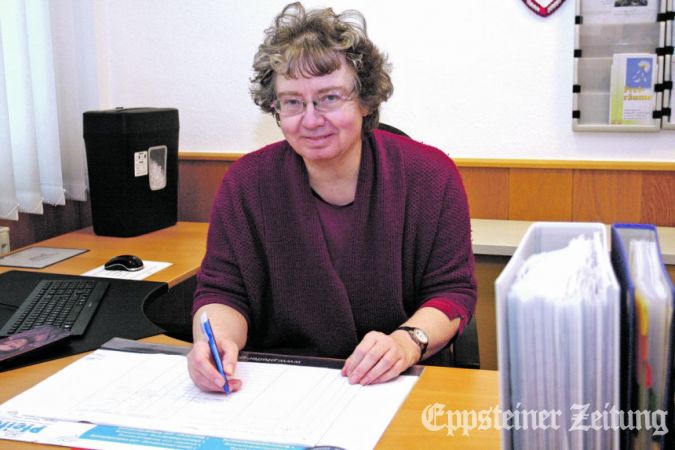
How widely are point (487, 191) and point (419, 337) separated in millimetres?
1267

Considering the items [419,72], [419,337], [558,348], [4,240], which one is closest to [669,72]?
[419,72]

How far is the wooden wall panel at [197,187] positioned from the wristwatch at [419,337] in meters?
1.58

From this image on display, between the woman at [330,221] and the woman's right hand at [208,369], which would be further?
the woman at [330,221]

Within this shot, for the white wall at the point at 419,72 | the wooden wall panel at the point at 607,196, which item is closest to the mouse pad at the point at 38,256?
the white wall at the point at 419,72

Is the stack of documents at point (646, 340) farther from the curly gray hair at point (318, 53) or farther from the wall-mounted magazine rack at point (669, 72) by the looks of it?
the wall-mounted magazine rack at point (669, 72)

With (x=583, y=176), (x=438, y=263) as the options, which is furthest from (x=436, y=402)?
(x=583, y=176)

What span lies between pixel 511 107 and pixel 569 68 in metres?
0.21

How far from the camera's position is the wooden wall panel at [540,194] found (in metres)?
2.45

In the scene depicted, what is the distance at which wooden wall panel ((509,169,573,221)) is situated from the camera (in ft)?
8.04

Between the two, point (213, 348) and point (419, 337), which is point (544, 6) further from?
point (213, 348)

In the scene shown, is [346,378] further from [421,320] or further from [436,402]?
[421,320]

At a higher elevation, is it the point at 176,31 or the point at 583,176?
the point at 176,31

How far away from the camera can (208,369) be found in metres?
1.17

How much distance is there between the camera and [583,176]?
243 cm
